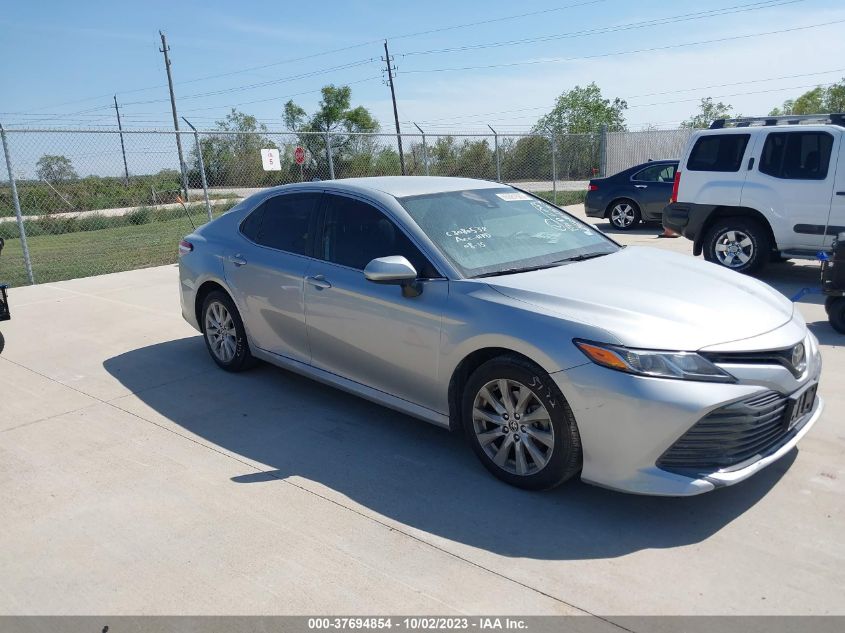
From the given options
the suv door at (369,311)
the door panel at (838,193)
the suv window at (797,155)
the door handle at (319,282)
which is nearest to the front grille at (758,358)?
the suv door at (369,311)

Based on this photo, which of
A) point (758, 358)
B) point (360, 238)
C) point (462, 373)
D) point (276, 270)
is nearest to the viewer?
point (758, 358)

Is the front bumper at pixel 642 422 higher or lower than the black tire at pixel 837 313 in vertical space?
higher

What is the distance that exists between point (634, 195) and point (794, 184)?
615cm

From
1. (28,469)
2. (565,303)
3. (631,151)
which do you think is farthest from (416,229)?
(631,151)

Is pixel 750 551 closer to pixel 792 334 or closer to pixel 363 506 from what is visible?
pixel 792 334

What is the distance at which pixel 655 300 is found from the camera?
3.71 m

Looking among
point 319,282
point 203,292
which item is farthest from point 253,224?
point 319,282

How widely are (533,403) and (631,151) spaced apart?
77.2 ft

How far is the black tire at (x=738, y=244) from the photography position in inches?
351

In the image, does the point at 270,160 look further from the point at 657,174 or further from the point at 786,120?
the point at 786,120

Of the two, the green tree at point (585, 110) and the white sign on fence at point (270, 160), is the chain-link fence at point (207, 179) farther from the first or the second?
the green tree at point (585, 110)

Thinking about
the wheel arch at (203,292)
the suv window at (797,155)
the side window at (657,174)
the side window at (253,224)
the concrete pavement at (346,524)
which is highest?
the suv window at (797,155)

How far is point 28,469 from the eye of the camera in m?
4.29

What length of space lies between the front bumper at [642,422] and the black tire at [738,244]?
609 centimetres
